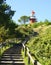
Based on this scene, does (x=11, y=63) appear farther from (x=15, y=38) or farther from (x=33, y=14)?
(x=33, y=14)

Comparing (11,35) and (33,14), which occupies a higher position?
(11,35)

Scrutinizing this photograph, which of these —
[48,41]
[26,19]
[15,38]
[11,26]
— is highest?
[48,41]

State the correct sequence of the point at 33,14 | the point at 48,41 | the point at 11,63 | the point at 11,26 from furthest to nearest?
the point at 33,14 < the point at 11,26 < the point at 48,41 < the point at 11,63

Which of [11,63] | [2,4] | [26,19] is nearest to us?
[11,63]

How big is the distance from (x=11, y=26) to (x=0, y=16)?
7673 mm

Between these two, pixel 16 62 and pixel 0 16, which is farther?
pixel 0 16

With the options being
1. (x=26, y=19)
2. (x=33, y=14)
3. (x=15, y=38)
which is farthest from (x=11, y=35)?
(x=26, y=19)

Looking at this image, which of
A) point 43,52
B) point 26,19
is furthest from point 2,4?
point 26,19

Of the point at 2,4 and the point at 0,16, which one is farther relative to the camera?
the point at 2,4

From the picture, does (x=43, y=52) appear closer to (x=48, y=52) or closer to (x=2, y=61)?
(x=48, y=52)

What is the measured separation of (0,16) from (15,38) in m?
13.9

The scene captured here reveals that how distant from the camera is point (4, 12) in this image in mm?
34312

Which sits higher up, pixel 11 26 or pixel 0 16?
pixel 0 16

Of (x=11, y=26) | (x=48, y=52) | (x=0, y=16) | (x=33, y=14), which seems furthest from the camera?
(x=33, y=14)
